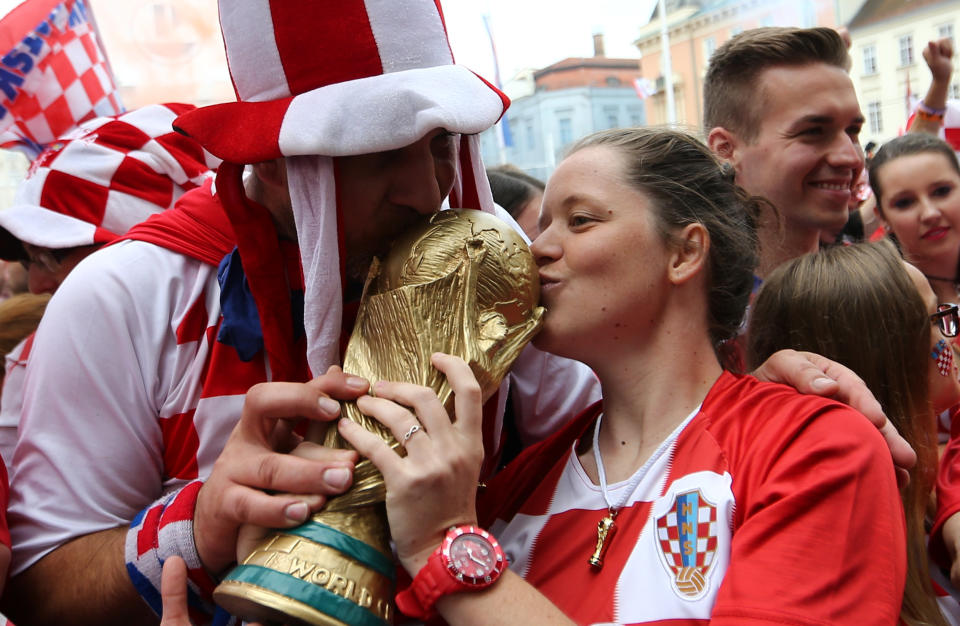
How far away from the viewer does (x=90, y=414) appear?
5.36 feet

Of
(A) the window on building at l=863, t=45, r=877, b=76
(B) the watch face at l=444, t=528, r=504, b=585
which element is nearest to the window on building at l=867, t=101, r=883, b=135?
(A) the window on building at l=863, t=45, r=877, b=76

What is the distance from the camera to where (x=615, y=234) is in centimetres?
156

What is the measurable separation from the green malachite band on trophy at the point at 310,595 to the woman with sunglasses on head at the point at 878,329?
123 cm

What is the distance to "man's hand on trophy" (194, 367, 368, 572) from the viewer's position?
1.23m

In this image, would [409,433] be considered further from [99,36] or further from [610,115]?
[610,115]

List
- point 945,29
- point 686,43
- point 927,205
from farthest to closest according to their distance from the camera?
point 686,43 < point 945,29 < point 927,205

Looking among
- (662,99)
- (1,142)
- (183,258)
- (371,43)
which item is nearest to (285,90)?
(371,43)

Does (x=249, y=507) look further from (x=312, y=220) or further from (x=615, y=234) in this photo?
(x=615, y=234)

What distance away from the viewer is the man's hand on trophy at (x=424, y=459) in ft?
3.98

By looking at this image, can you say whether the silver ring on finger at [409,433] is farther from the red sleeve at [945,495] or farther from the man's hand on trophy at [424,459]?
the red sleeve at [945,495]

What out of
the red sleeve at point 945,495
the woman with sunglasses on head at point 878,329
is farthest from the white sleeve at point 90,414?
the red sleeve at point 945,495

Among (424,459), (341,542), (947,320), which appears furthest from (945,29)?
(341,542)

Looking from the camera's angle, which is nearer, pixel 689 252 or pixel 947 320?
pixel 689 252

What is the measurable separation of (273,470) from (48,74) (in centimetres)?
259
